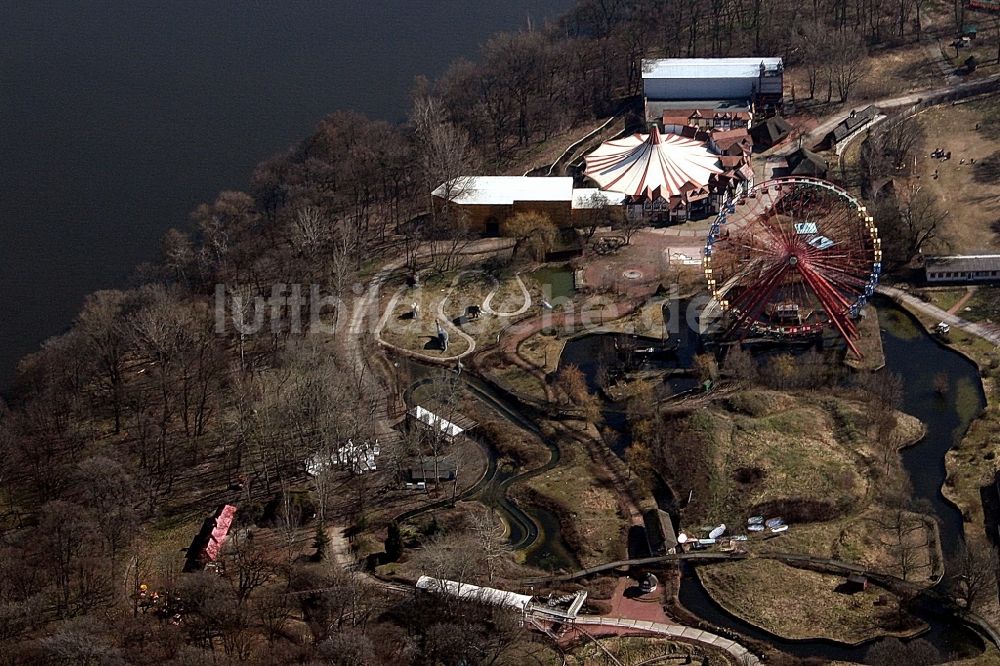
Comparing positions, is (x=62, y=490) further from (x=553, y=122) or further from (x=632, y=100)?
(x=632, y=100)

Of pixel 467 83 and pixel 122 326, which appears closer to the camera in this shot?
pixel 122 326

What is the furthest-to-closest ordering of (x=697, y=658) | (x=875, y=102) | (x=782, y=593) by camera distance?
(x=875, y=102) → (x=782, y=593) → (x=697, y=658)

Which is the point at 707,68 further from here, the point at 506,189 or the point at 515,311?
the point at 515,311

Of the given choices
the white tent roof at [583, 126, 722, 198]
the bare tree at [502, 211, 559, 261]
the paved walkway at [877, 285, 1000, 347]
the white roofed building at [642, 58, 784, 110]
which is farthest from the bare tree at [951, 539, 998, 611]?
the white roofed building at [642, 58, 784, 110]

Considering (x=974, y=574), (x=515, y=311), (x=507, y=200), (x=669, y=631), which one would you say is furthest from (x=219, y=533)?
(x=507, y=200)

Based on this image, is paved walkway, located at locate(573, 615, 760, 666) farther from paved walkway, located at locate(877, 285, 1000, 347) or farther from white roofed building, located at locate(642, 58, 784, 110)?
white roofed building, located at locate(642, 58, 784, 110)

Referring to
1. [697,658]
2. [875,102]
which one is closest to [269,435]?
[697,658]

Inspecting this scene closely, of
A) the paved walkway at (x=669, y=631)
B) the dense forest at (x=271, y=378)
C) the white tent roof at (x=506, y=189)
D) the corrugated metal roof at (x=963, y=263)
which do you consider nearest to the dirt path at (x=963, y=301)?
the corrugated metal roof at (x=963, y=263)
